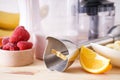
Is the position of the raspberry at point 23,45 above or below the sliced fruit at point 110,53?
above

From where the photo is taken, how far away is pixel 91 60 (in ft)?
1.78

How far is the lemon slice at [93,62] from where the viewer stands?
20.5 inches

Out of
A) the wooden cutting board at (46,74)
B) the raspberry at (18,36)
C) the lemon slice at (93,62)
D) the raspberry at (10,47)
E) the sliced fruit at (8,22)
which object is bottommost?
the wooden cutting board at (46,74)

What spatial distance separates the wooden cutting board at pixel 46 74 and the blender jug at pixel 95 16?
27 cm

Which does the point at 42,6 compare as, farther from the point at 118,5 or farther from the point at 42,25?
the point at 118,5

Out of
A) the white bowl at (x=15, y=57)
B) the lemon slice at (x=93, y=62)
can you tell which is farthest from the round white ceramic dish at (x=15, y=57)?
the lemon slice at (x=93, y=62)

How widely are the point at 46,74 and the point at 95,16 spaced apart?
37 cm

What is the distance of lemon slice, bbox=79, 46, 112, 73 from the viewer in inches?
20.5

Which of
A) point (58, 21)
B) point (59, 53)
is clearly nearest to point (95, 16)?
point (58, 21)

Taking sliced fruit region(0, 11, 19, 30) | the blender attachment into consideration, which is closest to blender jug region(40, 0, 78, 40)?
the blender attachment

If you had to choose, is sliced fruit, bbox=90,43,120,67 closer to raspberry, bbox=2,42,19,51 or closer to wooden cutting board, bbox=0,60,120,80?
wooden cutting board, bbox=0,60,120,80

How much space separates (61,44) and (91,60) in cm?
9

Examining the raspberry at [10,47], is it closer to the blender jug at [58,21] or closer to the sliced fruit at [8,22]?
the blender jug at [58,21]

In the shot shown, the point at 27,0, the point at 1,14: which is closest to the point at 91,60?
the point at 27,0
